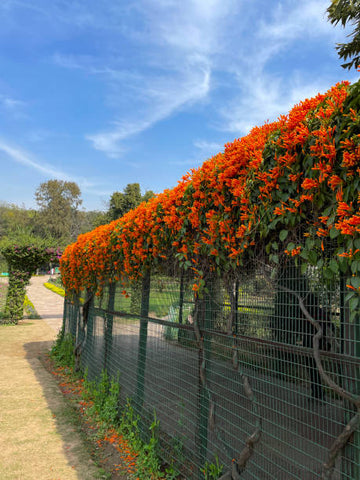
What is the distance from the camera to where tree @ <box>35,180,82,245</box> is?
55.2m

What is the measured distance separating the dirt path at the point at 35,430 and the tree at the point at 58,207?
165ft

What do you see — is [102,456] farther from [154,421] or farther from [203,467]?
[203,467]

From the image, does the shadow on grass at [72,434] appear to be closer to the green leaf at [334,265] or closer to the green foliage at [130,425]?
the green foliage at [130,425]

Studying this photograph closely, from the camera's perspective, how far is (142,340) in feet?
12.7

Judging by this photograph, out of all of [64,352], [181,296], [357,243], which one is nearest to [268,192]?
[357,243]

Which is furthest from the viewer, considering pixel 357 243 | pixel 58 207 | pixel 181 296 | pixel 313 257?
pixel 58 207

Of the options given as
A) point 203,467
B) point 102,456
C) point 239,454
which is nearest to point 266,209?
point 239,454

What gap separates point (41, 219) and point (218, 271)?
191 feet

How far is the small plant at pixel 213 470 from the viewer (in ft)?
8.27

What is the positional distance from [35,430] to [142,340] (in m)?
1.87

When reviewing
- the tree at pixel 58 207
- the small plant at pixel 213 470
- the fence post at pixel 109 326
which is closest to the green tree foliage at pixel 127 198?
the fence post at pixel 109 326

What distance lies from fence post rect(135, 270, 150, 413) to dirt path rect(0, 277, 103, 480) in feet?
2.55

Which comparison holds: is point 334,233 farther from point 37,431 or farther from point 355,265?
point 37,431

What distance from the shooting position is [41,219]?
183ft
